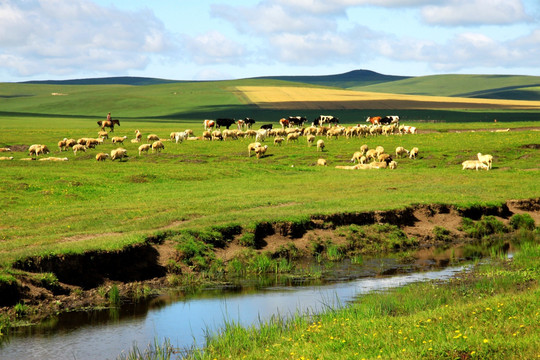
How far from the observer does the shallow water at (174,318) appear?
598 inches

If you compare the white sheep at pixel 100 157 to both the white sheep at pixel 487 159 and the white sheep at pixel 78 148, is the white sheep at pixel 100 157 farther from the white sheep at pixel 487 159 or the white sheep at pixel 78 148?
the white sheep at pixel 487 159

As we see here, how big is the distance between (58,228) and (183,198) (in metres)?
8.67

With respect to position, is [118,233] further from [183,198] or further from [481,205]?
[481,205]

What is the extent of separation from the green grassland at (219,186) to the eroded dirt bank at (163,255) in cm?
49

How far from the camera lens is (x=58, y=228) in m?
24.9

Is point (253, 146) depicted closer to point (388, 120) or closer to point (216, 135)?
point (216, 135)

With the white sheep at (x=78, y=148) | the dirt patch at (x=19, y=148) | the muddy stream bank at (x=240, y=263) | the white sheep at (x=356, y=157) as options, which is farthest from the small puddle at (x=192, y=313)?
the dirt patch at (x=19, y=148)

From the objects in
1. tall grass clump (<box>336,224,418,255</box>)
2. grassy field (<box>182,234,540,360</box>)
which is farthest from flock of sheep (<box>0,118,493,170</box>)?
grassy field (<box>182,234,540,360</box>)

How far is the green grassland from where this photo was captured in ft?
84.2

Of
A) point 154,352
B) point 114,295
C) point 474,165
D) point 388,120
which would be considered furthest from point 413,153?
point 154,352

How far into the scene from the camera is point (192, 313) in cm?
1827

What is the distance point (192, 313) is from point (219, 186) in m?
19.8

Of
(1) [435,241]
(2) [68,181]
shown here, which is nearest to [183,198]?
→ (2) [68,181]

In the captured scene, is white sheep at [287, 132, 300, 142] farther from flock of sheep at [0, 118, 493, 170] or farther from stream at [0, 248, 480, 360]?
stream at [0, 248, 480, 360]
